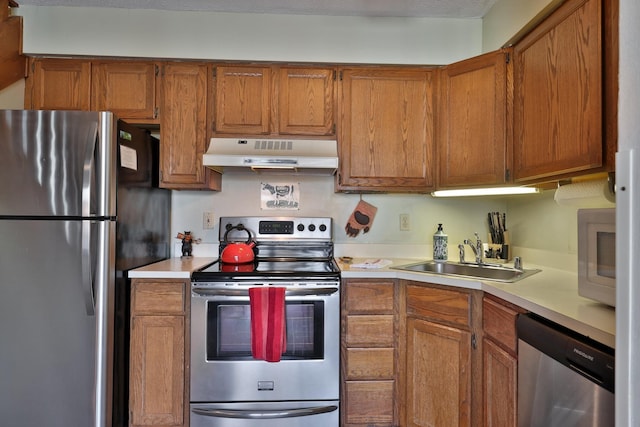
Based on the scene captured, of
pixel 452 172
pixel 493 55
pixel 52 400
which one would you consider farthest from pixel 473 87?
pixel 52 400

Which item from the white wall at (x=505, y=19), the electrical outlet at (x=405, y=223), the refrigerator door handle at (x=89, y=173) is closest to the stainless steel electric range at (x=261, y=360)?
the refrigerator door handle at (x=89, y=173)

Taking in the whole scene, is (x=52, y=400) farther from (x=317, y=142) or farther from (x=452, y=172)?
(x=452, y=172)

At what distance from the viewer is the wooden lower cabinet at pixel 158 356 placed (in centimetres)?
180

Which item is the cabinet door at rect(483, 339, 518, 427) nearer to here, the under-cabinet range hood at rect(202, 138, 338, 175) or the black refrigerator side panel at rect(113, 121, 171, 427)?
the under-cabinet range hood at rect(202, 138, 338, 175)

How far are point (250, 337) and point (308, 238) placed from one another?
31.4 inches

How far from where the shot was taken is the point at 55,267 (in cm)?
165

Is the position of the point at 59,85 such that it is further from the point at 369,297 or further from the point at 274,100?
the point at 369,297

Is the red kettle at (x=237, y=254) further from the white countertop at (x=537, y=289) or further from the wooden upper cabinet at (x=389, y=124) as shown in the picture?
the wooden upper cabinet at (x=389, y=124)

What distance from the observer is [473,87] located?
2.00 m

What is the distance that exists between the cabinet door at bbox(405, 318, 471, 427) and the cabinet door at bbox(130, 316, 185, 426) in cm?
119

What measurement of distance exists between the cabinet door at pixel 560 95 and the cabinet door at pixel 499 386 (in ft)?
2.61

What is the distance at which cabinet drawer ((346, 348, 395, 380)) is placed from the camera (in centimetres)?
185

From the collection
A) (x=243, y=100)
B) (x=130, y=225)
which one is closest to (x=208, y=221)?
(x=130, y=225)

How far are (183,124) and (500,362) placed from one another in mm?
2084
